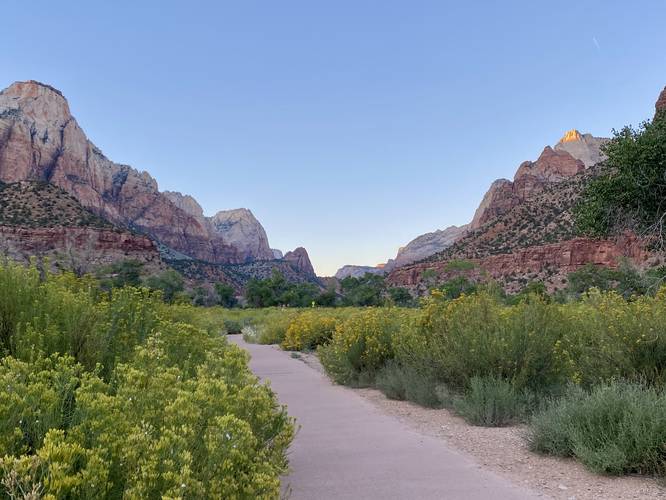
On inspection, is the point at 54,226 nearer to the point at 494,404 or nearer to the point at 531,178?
the point at 494,404

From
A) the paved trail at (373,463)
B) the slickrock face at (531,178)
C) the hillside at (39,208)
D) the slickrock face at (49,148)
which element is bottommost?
the paved trail at (373,463)

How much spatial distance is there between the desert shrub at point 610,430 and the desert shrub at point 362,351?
4984 mm

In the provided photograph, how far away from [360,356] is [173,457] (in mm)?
8871

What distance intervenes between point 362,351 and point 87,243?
71775 mm

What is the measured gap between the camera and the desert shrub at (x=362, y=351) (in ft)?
35.3

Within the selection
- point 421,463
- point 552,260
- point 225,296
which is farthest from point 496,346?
point 225,296

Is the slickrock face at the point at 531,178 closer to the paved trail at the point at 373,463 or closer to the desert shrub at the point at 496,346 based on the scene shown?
the desert shrub at the point at 496,346

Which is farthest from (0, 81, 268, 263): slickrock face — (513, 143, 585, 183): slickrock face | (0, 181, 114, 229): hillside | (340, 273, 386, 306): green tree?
(513, 143, 585, 183): slickrock face

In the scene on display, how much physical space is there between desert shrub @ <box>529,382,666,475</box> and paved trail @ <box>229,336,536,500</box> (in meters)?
0.95

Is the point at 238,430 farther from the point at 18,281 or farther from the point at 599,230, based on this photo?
the point at 599,230

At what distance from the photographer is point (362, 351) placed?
11055 millimetres

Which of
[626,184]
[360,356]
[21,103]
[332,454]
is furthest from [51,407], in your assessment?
[21,103]

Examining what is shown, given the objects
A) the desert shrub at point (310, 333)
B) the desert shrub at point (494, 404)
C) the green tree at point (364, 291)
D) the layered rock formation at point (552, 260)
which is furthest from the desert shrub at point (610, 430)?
the layered rock formation at point (552, 260)

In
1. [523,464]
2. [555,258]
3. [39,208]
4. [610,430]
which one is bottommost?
[523,464]
